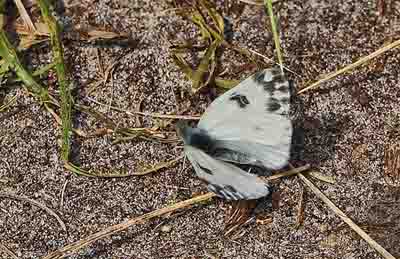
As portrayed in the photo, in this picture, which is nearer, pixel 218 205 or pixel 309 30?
pixel 218 205

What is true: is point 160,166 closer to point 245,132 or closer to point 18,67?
point 245,132

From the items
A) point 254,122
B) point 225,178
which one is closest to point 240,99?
point 254,122

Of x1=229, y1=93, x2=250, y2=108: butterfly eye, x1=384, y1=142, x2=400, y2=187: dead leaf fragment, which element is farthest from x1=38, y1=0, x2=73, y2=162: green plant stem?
x1=384, y1=142, x2=400, y2=187: dead leaf fragment

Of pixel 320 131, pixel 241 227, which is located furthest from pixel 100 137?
pixel 320 131

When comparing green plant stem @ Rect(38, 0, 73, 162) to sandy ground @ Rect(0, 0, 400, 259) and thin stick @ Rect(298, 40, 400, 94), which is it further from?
thin stick @ Rect(298, 40, 400, 94)

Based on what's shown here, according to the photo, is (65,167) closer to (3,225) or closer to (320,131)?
(3,225)

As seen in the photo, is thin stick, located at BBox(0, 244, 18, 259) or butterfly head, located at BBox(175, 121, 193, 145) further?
thin stick, located at BBox(0, 244, 18, 259)

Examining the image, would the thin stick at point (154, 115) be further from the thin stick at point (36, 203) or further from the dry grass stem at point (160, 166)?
the thin stick at point (36, 203)
